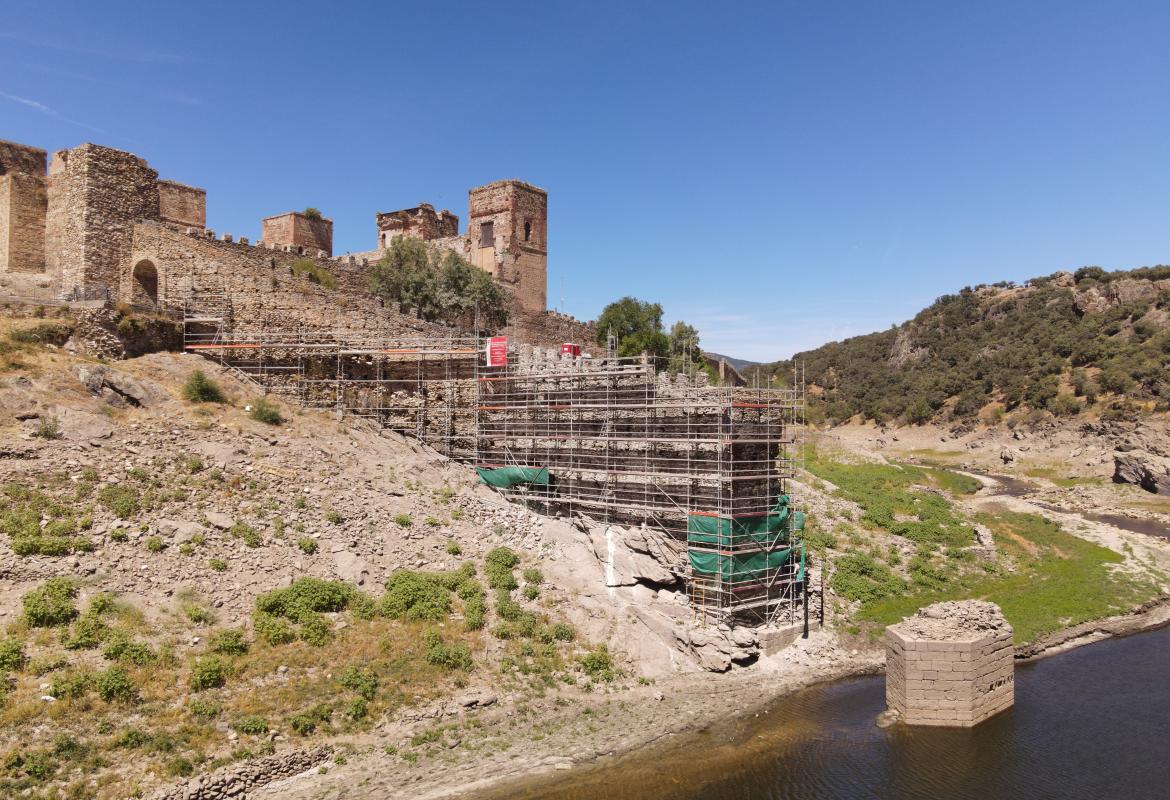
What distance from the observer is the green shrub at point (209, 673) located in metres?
12.0

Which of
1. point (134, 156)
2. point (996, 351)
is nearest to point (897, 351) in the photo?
point (996, 351)

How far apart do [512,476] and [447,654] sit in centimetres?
770

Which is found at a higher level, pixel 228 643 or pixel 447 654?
pixel 228 643

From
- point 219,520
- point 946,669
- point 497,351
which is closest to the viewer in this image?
point 946,669

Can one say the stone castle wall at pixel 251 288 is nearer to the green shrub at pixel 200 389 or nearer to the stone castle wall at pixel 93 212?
the stone castle wall at pixel 93 212

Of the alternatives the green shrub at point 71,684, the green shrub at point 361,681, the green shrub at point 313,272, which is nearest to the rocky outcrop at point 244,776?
the green shrub at point 361,681

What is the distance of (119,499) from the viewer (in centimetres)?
1489

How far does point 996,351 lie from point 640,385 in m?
64.8

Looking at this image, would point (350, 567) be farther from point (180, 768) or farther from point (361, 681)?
Answer: point (180, 768)

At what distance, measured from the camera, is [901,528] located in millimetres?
25344

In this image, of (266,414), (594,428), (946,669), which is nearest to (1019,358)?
(594,428)

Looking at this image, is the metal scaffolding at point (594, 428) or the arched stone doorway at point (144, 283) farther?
the arched stone doorway at point (144, 283)

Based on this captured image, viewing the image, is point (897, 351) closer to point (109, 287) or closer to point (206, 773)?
point (109, 287)

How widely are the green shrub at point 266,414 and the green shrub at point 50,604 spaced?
23.6 feet
